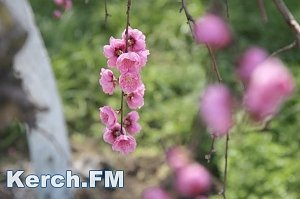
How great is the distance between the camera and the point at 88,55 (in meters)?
3.86

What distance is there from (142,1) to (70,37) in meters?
0.58

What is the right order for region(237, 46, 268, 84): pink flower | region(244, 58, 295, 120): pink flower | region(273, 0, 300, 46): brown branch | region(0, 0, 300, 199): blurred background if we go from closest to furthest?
1. region(244, 58, 295, 120): pink flower
2. region(237, 46, 268, 84): pink flower
3. region(273, 0, 300, 46): brown branch
4. region(0, 0, 300, 199): blurred background

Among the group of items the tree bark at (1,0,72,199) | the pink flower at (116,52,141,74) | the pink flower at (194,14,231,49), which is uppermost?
the tree bark at (1,0,72,199)

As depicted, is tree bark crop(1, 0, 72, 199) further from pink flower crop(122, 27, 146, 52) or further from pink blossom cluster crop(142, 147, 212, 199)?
pink blossom cluster crop(142, 147, 212, 199)

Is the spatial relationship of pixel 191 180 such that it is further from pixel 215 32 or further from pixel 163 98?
pixel 163 98

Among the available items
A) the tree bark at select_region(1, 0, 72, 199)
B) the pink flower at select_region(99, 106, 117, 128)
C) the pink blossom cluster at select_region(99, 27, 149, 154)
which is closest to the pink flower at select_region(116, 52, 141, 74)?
the pink blossom cluster at select_region(99, 27, 149, 154)

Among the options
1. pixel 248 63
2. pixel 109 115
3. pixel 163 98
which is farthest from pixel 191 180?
pixel 163 98

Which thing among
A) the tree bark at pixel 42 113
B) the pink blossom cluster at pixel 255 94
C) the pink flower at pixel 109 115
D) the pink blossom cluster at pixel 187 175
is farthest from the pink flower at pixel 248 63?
the tree bark at pixel 42 113

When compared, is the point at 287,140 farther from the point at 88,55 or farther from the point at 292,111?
the point at 88,55

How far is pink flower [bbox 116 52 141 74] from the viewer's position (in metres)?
1.20

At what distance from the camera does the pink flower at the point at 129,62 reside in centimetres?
120

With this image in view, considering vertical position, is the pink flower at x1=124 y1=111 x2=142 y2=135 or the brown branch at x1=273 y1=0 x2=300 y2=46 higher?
the brown branch at x1=273 y1=0 x2=300 y2=46

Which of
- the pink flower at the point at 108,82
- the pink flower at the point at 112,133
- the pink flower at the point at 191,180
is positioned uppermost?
the pink flower at the point at 108,82

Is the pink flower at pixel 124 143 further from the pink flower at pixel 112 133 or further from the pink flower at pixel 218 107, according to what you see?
the pink flower at pixel 218 107
